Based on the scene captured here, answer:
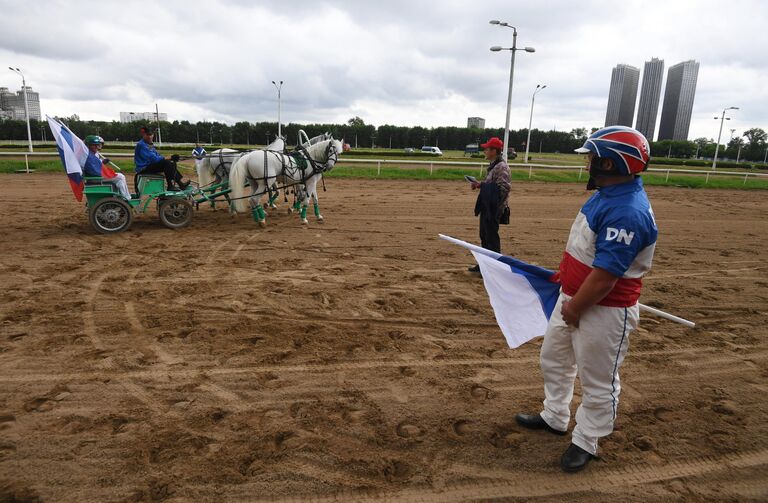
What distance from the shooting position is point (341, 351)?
4.27 m

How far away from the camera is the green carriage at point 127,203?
8.33m

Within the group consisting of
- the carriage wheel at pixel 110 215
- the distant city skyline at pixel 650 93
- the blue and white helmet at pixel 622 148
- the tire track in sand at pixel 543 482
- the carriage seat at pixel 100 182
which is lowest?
the tire track in sand at pixel 543 482

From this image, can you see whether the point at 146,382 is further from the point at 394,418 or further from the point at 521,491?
Result: the point at 521,491

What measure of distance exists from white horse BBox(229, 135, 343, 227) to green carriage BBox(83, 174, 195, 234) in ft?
3.42

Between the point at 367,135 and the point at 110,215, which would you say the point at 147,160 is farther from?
the point at 367,135

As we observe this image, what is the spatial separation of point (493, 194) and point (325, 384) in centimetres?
396

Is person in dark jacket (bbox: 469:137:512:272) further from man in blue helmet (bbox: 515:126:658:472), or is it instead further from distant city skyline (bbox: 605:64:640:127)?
distant city skyline (bbox: 605:64:640:127)

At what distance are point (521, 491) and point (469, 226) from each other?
8469mm

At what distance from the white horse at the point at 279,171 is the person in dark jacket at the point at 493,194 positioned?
4851mm

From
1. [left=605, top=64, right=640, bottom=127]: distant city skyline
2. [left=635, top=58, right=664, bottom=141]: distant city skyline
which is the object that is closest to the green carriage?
[left=605, top=64, right=640, bottom=127]: distant city skyline

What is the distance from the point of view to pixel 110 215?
861cm

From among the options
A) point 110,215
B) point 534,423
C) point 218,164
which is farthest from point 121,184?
point 534,423

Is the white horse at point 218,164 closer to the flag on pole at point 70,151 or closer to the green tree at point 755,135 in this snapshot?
the flag on pole at point 70,151

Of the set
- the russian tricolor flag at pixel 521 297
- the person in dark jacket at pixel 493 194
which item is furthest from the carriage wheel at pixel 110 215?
the russian tricolor flag at pixel 521 297
